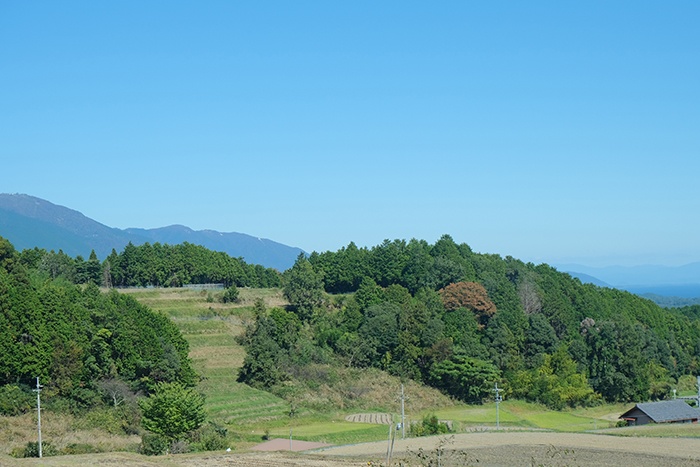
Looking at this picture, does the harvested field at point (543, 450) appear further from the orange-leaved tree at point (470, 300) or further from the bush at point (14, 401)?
the orange-leaved tree at point (470, 300)

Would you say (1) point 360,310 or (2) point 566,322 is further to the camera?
(2) point 566,322

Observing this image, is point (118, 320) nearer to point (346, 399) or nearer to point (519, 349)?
point (346, 399)

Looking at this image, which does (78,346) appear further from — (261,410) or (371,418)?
(371,418)

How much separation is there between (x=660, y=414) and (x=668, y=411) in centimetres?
122

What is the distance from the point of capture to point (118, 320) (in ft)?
185

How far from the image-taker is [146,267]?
279 feet

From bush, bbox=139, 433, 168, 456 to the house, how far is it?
110 feet

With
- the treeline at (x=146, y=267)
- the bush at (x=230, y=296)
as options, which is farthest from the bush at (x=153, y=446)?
the treeline at (x=146, y=267)

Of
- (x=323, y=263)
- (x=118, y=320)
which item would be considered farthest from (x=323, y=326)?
(x=118, y=320)

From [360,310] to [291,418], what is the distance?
2435cm

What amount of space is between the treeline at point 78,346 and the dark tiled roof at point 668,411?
1248 inches

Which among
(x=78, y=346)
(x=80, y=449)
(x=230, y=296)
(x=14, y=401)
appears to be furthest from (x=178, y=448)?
(x=230, y=296)

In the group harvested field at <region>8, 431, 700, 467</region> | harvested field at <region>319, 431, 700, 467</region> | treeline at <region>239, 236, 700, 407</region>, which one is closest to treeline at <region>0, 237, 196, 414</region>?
treeline at <region>239, 236, 700, 407</region>

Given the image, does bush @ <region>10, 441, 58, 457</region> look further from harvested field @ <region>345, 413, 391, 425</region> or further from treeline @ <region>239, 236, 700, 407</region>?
treeline @ <region>239, 236, 700, 407</region>
